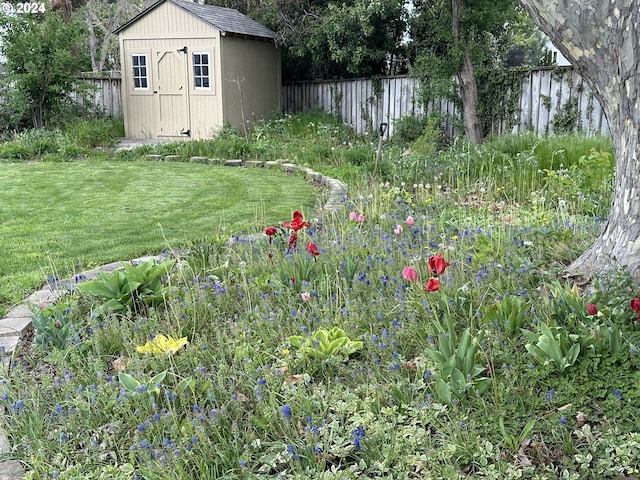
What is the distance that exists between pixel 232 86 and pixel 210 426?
39.6 ft

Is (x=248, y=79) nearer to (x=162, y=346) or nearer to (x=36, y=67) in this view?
(x=36, y=67)

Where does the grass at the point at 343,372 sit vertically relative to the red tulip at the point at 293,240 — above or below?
below

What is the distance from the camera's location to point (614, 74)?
265 centimetres

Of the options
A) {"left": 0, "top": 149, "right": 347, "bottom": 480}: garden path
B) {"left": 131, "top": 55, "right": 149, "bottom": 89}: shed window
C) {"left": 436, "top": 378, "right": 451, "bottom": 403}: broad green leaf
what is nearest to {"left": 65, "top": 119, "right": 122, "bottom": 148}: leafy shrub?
{"left": 131, "top": 55, "right": 149, "bottom": 89}: shed window

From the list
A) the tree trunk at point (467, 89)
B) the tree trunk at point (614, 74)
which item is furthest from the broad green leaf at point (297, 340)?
the tree trunk at point (467, 89)

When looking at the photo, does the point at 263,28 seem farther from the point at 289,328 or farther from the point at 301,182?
the point at 289,328

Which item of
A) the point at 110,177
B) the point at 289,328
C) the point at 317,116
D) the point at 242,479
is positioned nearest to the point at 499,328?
the point at 289,328

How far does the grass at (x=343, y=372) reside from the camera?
1.86 metres

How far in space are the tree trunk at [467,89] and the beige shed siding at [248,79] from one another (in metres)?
4.53

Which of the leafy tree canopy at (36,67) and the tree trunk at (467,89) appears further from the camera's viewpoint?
the leafy tree canopy at (36,67)

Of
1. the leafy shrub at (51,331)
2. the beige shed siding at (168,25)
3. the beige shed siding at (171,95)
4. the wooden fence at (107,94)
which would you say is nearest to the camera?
the leafy shrub at (51,331)

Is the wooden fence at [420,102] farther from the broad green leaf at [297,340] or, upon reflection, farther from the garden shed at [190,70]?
the broad green leaf at [297,340]

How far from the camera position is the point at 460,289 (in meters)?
2.67

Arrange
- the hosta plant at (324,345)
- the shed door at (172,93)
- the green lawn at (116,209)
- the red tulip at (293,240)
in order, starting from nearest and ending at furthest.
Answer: the hosta plant at (324,345)
the red tulip at (293,240)
the green lawn at (116,209)
the shed door at (172,93)
